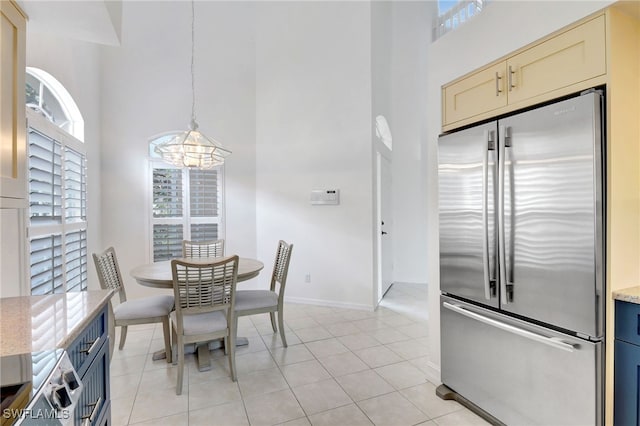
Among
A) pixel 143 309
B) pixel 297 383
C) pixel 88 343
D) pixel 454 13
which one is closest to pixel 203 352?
pixel 143 309

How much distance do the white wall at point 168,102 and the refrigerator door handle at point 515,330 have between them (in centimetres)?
344

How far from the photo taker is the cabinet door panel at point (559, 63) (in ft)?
4.96

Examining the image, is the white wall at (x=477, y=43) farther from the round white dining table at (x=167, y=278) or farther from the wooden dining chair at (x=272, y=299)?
the round white dining table at (x=167, y=278)

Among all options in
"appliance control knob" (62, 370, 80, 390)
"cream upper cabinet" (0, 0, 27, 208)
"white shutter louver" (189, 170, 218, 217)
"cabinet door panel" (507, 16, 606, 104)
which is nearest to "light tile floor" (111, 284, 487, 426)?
"appliance control knob" (62, 370, 80, 390)

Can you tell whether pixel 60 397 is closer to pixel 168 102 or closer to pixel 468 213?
pixel 468 213

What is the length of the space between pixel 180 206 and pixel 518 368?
437 cm

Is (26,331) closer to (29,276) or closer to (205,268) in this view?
(205,268)

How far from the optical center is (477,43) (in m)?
2.12

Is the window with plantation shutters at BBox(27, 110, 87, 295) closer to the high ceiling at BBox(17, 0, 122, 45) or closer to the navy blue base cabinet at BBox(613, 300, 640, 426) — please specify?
the high ceiling at BBox(17, 0, 122, 45)

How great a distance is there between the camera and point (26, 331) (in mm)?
1164

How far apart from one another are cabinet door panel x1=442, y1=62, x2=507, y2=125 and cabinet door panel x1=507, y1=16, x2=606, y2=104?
0.06 m

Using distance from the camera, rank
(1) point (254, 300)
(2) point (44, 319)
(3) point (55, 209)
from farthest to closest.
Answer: (1) point (254, 300)
(3) point (55, 209)
(2) point (44, 319)

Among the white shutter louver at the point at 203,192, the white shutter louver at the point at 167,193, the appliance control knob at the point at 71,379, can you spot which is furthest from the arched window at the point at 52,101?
the appliance control knob at the point at 71,379

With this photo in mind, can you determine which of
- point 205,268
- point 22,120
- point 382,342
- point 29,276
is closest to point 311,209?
point 382,342
